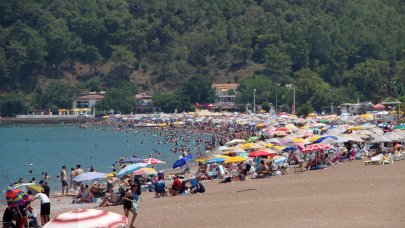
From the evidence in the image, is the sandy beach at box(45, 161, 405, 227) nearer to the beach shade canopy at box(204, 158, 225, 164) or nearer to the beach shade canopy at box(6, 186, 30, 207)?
the beach shade canopy at box(6, 186, 30, 207)

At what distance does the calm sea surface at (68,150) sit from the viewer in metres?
51.1

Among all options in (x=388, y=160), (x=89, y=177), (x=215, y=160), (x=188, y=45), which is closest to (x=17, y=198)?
(x=89, y=177)

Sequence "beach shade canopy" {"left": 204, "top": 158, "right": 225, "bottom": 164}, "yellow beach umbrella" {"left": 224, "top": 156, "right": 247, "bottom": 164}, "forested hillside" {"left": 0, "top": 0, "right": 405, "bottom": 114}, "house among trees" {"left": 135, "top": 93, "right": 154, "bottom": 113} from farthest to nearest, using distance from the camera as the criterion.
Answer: "house among trees" {"left": 135, "top": 93, "right": 154, "bottom": 113} < "forested hillside" {"left": 0, "top": 0, "right": 405, "bottom": 114} < "beach shade canopy" {"left": 204, "top": 158, "right": 225, "bottom": 164} < "yellow beach umbrella" {"left": 224, "top": 156, "right": 247, "bottom": 164}

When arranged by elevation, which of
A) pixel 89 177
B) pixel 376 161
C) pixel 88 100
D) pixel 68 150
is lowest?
pixel 68 150

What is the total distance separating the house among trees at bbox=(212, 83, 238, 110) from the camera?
12056 cm

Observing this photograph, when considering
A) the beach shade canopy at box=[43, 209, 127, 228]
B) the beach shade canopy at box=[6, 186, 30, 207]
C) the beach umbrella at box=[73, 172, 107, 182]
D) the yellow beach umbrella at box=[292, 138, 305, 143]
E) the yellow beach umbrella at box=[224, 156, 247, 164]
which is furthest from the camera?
the yellow beach umbrella at box=[292, 138, 305, 143]

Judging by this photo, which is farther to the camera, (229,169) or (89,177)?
(229,169)

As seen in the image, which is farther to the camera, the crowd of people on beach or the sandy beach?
the crowd of people on beach

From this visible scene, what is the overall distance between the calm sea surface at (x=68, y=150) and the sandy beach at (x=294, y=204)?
13945mm

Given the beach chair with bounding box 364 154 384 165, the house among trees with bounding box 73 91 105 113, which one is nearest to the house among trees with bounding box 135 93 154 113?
the house among trees with bounding box 73 91 105 113

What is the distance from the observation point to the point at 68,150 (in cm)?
7175

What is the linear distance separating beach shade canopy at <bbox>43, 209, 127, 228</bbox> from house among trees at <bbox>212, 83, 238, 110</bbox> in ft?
338

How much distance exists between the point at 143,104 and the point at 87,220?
112 metres

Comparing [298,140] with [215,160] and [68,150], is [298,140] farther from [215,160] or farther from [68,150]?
[68,150]
